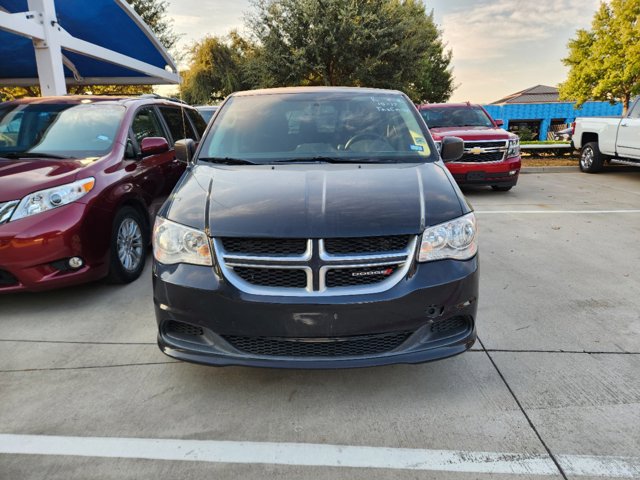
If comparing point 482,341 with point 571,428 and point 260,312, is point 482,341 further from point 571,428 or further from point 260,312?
point 260,312

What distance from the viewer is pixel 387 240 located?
2.44 m

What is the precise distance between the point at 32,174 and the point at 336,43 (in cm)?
1560

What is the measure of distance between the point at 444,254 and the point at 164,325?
155 centimetres

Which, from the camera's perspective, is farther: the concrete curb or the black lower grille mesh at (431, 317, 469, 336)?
the concrete curb


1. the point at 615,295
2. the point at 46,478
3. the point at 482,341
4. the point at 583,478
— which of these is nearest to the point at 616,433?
the point at 583,478

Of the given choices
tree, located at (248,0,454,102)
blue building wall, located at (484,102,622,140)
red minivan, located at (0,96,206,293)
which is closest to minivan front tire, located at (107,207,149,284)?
red minivan, located at (0,96,206,293)

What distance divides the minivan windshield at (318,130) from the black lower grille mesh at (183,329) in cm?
131

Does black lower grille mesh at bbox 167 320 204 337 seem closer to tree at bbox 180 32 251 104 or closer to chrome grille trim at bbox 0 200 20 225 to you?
chrome grille trim at bbox 0 200 20 225

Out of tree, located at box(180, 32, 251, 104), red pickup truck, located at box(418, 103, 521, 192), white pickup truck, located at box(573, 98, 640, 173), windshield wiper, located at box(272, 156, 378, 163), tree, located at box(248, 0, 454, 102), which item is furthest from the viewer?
tree, located at box(180, 32, 251, 104)

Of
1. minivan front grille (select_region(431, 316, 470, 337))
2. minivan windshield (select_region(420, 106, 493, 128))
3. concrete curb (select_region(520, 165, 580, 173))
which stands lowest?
concrete curb (select_region(520, 165, 580, 173))

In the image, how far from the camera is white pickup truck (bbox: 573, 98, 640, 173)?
982 centimetres

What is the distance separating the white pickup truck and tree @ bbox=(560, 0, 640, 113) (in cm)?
166

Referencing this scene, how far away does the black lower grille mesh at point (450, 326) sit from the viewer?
8.18 ft

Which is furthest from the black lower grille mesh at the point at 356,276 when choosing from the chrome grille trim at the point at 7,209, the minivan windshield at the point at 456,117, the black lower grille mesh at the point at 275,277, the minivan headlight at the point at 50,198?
the minivan windshield at the point at 456,117
